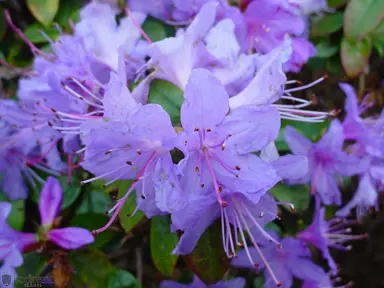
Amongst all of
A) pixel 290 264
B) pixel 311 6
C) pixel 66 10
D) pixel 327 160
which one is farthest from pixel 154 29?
pixel 290 264

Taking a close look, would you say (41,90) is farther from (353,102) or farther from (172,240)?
(353,102)

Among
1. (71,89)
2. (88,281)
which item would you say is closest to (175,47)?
(71,89)

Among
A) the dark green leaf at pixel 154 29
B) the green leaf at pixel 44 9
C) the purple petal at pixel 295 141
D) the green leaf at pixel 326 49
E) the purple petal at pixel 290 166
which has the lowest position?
the purple petal at pixel 295 141

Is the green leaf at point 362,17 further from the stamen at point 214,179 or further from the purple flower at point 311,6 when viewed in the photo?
the stamen at point 214,179

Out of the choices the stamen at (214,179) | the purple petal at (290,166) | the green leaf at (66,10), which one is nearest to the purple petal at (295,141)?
the purple petal at (290,166)

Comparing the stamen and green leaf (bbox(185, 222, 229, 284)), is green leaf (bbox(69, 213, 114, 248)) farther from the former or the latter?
the stamen

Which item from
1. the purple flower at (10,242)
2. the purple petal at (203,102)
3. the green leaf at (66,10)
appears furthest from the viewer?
the green leaf at (66,10)
